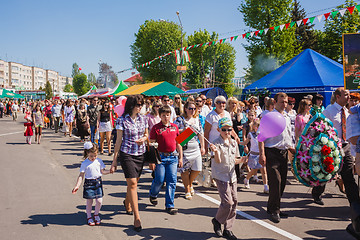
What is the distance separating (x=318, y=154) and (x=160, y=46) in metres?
46.6

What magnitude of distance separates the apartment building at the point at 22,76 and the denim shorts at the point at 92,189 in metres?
124

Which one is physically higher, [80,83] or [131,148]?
[80,83]

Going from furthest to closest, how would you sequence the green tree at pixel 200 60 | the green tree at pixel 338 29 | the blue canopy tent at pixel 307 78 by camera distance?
the green tree at pixel 200 60 < the green tree at pixel 338 29 < the blue canopy tent at pixel 307 78

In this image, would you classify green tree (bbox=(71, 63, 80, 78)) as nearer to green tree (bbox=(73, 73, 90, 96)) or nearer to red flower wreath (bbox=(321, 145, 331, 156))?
green tree (bbox=(73, 73, 90, 96))

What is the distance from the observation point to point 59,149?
1234cm

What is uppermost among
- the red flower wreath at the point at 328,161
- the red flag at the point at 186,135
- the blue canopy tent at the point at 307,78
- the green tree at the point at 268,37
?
the green tree at the point at 268,37

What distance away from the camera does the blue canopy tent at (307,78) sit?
13648mm

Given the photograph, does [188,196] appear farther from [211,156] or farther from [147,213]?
[211,156]

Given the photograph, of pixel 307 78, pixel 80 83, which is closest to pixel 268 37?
pixel 307 78

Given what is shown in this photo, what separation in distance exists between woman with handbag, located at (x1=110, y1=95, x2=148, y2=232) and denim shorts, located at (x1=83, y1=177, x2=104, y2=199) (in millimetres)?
421

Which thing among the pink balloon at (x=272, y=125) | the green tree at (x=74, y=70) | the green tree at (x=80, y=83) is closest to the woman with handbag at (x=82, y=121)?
the pink balloon at (x=272, y=125)

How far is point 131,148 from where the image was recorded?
14.7 feet

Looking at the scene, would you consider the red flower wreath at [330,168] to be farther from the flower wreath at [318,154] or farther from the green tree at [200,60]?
the green tree at [200,60]

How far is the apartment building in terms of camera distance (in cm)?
12012
